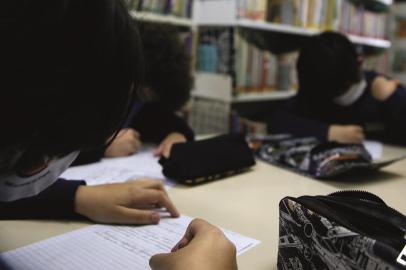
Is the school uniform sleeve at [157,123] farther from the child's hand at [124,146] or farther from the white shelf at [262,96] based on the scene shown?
the white shelf at [262,96]

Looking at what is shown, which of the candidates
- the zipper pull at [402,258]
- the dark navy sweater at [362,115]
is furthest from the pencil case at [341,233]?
the dark navy sweater at [362,115]

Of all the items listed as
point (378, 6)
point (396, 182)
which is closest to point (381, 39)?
point (378, 6)

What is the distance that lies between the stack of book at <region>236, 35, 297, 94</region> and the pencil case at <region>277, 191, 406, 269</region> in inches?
58.1

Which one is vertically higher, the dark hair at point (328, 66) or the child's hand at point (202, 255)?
the dark hair at point (328, 66)

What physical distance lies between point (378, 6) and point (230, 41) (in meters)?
1.84

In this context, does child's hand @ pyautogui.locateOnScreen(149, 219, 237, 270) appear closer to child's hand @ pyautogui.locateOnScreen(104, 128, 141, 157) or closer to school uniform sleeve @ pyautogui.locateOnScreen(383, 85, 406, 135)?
child's hand @ pyautogui.locateOnScreen(104, 128, 141, 157)

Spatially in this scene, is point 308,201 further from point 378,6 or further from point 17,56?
point 378,6

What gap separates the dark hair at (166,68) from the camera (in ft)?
4.36

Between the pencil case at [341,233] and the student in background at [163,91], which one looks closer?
the pencil case at [341,233]

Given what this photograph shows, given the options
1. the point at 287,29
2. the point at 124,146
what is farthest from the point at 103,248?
the point at 287,29

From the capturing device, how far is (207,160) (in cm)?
97

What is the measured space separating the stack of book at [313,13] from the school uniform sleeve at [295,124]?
514 millimetres

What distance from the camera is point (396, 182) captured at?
1.02 meters

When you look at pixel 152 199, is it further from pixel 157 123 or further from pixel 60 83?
pixel 157 123
